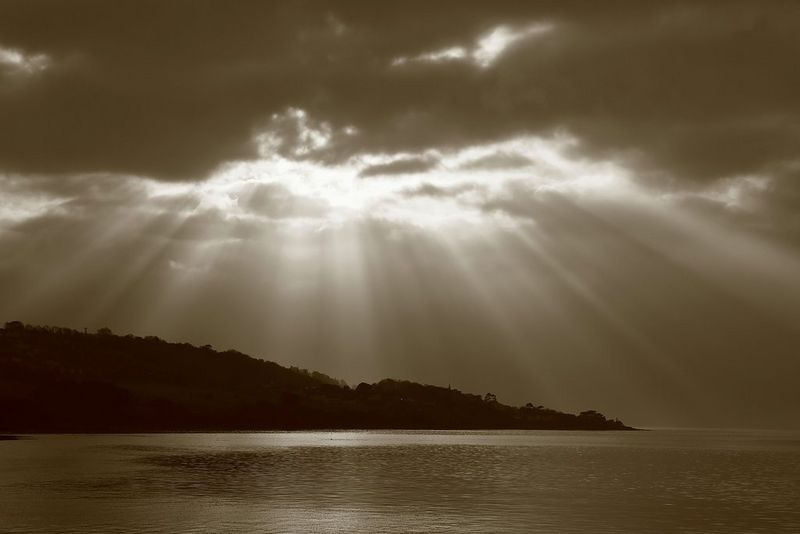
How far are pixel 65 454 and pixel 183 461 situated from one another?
3739 cm

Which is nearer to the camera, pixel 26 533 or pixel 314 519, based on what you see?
pixel 26 533

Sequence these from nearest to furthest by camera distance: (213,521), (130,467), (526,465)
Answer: (213,521) < (130,467) < (526,465)

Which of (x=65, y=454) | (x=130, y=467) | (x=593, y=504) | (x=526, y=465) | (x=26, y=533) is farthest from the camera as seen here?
(x=65, y=454)

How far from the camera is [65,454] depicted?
→ 18450cm

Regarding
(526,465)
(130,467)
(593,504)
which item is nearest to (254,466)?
(130,467)

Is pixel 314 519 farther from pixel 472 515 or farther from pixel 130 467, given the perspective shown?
pixel 130 467

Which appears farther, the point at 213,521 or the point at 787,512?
the point at 787,512

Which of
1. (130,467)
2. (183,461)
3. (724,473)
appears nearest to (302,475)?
(130,467)

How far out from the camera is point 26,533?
64875mm

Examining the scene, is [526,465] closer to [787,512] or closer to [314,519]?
[787,512]

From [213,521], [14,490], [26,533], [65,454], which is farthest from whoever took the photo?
[65,454]

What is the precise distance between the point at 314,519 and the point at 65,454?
130m

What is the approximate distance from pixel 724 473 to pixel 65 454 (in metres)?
134

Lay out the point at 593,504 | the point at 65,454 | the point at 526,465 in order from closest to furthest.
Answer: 1. the point at 593,504
2. the point at 526,465
3. the point at 65,454
